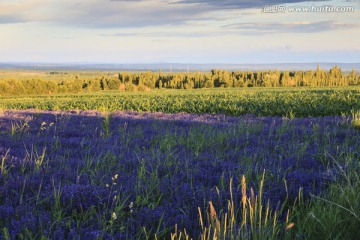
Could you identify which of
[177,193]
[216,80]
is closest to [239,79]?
[216,80]

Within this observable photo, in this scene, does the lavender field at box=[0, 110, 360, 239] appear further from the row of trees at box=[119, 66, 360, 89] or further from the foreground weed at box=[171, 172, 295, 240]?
the row of trees at box=[119, 66, 360, 89]

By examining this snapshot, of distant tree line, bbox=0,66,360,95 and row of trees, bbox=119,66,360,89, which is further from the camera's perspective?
row of trees, bbox=119,66,360,89

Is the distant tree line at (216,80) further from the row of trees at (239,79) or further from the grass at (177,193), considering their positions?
the grass at (177,193)

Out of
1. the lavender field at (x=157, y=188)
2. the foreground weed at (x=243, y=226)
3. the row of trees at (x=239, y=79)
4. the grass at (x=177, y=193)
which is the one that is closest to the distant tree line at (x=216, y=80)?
the row of trees at (x=239, y=79)

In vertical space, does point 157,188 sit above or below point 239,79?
above

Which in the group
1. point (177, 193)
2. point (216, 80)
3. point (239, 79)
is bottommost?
point (216, 80)

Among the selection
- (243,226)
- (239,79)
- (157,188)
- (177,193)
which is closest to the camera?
(243,226)

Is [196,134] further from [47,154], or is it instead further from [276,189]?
[276,189]

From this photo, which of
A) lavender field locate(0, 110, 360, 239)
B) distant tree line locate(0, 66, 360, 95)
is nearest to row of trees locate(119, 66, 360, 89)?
distant tree line locate(0, 66, 360, 95)

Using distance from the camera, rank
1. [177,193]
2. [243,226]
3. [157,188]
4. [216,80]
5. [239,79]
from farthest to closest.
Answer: [216,80] → [239,79] → [157,188] → [177,193] → [243,226]

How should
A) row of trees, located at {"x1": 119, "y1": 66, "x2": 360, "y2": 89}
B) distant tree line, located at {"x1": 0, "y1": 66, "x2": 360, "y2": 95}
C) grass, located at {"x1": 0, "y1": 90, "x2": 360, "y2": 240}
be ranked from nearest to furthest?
grass, located at {"x1": 0, "y1": 90, "x2": 360, "y2": 240}
distant tree line, located at {"x1": 0, "y1": 66, "x2": 360, "y2": 95}
row of trees, located at {"x1": 119, "y1": 66, "x2": 360, "y2": 89}

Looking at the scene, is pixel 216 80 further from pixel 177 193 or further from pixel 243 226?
pixel 243 226

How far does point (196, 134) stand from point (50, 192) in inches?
232

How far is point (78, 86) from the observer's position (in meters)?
62.9
